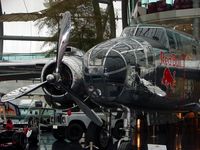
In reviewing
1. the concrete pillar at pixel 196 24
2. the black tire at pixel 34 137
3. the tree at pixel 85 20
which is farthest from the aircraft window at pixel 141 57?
the tree at pixel 85 20

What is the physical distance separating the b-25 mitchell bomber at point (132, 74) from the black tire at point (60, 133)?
7067 mm

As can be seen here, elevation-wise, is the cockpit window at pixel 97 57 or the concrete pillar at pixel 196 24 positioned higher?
the concrete pillar at pixel 196 24

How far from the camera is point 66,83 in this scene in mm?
14828

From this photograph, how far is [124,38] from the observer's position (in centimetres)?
1304

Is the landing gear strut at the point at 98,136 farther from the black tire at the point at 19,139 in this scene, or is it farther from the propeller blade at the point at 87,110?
the black tire at the point at 19,139

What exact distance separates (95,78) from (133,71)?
98 centimetres

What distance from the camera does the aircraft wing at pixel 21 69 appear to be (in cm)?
1878

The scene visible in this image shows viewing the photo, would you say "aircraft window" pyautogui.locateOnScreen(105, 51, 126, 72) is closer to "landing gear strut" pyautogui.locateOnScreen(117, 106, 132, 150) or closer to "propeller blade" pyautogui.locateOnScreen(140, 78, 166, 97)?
"propeller blade" pyautogui.locateOnScreen(140, 78, 166, 97)

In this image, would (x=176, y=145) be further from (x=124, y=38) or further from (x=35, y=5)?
(x=35, y=5)

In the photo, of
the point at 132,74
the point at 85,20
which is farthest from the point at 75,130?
the point at 85,20

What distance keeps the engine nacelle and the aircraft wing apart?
9.67 feet

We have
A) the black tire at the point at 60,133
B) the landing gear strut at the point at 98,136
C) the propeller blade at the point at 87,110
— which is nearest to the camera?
the propeller blade at the point at 87,110

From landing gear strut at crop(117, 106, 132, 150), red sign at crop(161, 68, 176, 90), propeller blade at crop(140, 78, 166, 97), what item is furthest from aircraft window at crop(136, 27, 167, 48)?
landing gear strut at crop(117, 106, 132, 150)

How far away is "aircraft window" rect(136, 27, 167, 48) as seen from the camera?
13.6 metres
